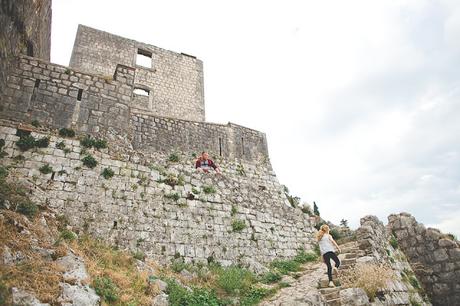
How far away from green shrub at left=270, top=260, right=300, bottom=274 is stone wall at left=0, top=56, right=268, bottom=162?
6.07 metres

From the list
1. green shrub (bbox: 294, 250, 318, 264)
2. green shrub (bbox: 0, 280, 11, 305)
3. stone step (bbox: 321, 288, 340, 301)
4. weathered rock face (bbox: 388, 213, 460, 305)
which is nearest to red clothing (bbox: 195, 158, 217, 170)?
green shrub (bbox: 294, 250, 318, 264)

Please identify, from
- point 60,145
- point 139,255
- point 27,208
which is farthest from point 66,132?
point 139,255

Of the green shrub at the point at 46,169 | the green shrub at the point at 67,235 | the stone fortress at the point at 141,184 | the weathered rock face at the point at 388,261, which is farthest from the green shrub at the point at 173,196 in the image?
the weathered rock face at the point at 388,261

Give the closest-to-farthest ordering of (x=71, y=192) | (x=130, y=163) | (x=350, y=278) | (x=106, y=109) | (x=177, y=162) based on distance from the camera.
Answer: (x=350, y=278)
(x=71, y=192)
(x=130, y=163)
(x=106, y=109)
(x=177, y=162)

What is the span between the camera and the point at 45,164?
30.1 feet

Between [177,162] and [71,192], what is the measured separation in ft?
16.3

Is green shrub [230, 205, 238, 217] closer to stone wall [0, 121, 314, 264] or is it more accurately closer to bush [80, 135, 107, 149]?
stone wall [0, 121, 314, 264]

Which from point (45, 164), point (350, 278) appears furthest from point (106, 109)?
point (350, 278)

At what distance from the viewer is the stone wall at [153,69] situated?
58.1 ft

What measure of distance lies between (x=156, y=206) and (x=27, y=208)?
367cm

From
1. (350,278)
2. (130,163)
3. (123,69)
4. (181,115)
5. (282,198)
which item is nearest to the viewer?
(350,278)

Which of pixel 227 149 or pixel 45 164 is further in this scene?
pixel 227 149

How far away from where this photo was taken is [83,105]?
10984 millimetres

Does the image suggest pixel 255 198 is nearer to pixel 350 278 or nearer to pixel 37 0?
pixel 350 278
